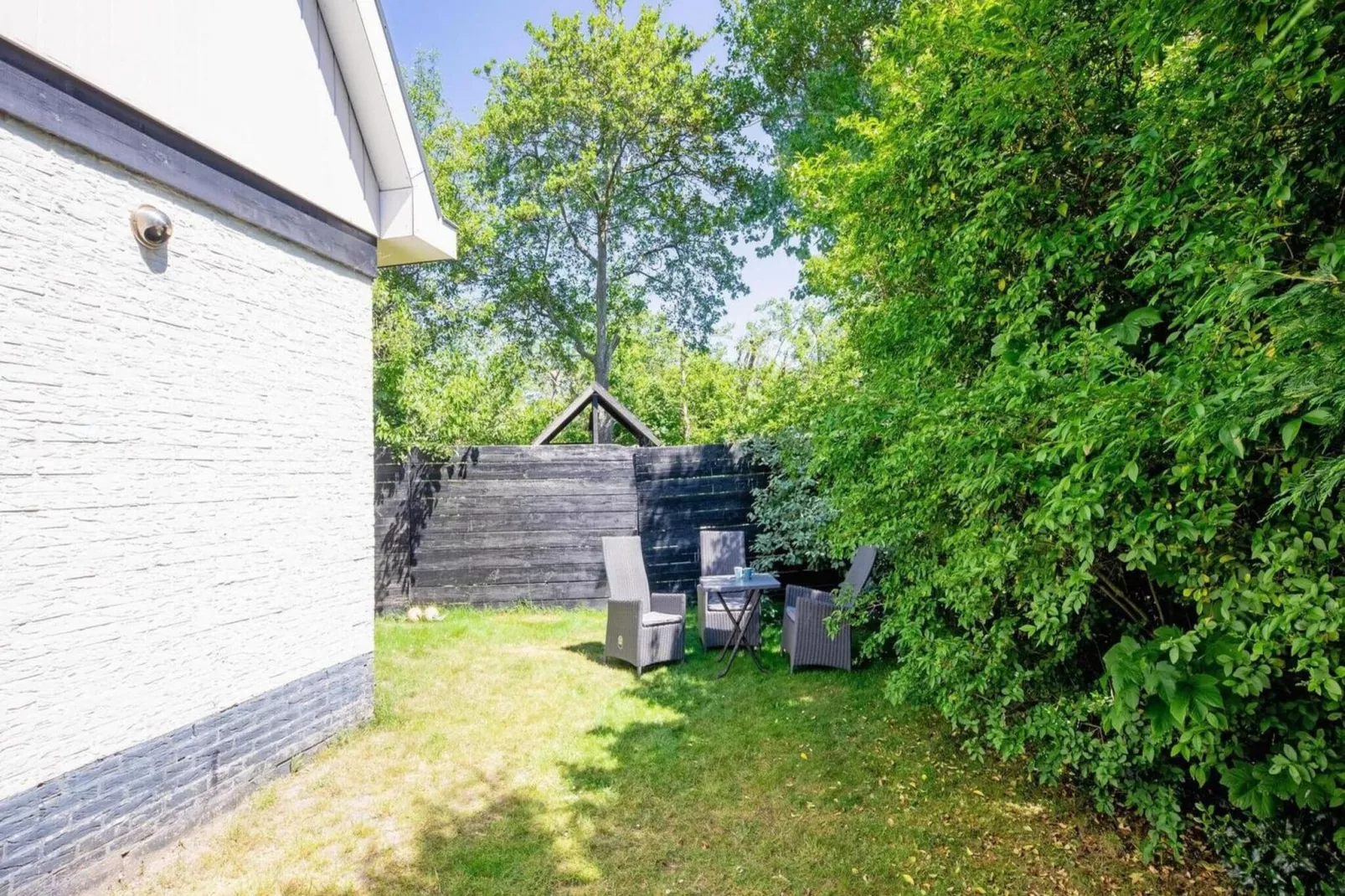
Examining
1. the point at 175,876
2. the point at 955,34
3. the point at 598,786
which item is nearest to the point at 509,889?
the point at 598,786

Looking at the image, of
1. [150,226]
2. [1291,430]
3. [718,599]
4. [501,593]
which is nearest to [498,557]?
[501,593]

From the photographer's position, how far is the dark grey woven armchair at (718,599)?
6516 millimetres

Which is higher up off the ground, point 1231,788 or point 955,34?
point 955,34

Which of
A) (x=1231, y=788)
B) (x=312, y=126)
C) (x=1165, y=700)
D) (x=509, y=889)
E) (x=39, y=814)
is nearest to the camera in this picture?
(x=1165, y=700)

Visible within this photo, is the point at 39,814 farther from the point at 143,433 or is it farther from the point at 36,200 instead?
the point at 36,200

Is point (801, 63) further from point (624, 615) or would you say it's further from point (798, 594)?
point (624, 615)

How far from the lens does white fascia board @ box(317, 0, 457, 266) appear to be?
4.46m

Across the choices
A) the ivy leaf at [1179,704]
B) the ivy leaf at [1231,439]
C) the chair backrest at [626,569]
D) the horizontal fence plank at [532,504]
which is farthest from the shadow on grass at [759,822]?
the horizontal fence plank at [532,504]

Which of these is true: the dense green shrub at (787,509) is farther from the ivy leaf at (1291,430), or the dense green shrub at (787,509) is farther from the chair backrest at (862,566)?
the ivy leaf at (1291,430)

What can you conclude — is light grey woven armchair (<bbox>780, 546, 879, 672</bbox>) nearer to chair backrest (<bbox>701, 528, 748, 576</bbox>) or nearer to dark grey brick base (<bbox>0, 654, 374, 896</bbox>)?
chair backrest (<bbox>701, 528, 748, 576</bbox>)

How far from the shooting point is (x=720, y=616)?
6.66 metres

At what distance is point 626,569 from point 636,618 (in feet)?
2.71

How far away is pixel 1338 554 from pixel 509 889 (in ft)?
10.7

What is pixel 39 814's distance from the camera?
2.79 m
